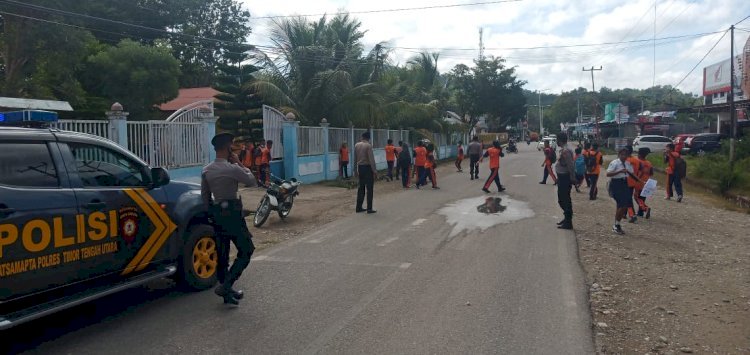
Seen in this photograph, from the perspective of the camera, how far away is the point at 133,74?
26.3m

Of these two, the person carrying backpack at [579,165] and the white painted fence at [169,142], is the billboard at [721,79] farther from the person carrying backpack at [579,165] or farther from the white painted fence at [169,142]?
the white painted fence at [169,142]

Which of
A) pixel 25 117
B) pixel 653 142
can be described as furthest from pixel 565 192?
pixel 653 142

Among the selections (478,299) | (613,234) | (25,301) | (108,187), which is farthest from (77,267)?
(613,234)

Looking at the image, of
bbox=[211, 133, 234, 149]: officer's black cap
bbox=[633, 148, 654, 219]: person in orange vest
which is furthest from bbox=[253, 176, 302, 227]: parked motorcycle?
bbox=[633, 148, 654, 219]: person in orange vest

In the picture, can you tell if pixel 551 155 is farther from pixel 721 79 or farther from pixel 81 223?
pixel 721 79

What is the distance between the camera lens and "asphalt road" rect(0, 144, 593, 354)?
478 centimetres

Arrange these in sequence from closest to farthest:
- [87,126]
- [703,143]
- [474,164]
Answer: [87,126], [474,164], [703,143]

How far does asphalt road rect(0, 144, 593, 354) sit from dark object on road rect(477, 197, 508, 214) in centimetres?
334

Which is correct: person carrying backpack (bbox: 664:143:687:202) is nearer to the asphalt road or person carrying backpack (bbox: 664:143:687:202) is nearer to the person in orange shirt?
the person in orange shirt

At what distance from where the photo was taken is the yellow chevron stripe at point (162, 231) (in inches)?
219

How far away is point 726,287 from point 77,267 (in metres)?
6.85

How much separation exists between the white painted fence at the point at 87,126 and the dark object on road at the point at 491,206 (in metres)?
8.10

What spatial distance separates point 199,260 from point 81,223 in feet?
5.58

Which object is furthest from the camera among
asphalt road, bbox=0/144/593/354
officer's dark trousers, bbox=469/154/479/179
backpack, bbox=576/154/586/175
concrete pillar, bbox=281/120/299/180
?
officer's dark trousers, bbox=469/154/479/179
